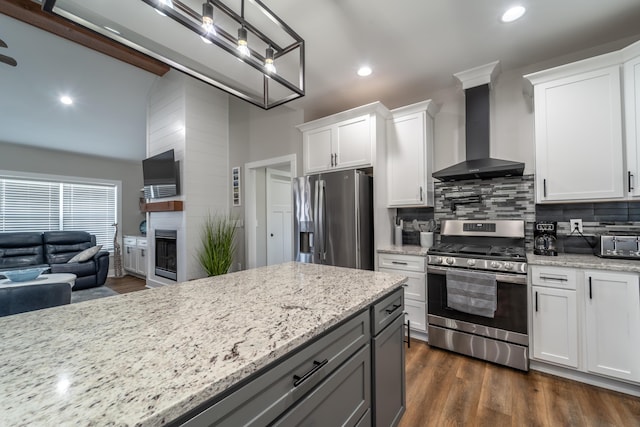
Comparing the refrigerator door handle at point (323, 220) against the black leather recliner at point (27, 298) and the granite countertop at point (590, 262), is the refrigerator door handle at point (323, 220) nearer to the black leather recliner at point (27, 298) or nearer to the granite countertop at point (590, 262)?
the granite countertop at point (590, 262)

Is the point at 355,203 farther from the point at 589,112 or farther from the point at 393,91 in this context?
the point at 589,112

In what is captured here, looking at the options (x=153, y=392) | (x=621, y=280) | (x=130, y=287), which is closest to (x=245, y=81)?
(x=153, y=392)

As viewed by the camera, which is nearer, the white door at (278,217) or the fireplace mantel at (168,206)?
the fireplace mantel at (168,206)

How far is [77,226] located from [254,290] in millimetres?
6652

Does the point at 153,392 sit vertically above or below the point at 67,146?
below

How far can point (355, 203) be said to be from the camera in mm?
2771

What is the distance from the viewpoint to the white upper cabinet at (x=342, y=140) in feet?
9.63

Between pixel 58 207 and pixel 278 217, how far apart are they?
4.84 meters

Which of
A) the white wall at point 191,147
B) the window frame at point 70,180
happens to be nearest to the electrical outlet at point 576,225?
the white wall at point 191,147

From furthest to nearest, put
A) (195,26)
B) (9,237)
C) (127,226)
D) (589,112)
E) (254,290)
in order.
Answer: (127,226), (9,237), (589,112), (254,290), (195,26)

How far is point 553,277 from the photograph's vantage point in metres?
2.01

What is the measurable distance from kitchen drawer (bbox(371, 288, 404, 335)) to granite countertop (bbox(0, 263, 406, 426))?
10 cm

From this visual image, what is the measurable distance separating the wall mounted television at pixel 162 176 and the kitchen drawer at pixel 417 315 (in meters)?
3.42

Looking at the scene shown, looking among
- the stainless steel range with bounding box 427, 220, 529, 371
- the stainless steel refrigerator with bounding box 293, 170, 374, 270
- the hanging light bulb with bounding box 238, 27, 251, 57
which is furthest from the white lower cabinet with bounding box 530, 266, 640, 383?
the hanging light bulb with bounding box 238, 27, 251, 57
